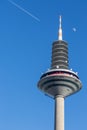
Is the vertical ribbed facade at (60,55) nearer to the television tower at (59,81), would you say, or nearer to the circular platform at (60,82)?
the television tower at (59,81)

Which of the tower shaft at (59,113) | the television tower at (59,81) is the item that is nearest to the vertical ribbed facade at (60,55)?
the television tower at (59,81)

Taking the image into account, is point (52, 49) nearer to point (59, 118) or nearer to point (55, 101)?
point (55, 101)

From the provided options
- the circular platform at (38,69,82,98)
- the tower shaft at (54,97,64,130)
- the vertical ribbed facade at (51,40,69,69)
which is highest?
the vertical ribbed facade at (51,40,69,69)

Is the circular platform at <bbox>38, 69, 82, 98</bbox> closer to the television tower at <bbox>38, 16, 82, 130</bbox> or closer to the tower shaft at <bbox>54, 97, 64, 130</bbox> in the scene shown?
the television tower at <bbox>38, 16, 82, 130</bbox>

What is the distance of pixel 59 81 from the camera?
178 meters

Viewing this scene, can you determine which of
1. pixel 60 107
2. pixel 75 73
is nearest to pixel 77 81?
pixel 75 73

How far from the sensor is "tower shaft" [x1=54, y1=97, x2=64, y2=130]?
17088 centimetres

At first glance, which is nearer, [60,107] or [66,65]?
[60,107]

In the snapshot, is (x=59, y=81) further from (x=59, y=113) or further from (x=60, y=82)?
(x=59, y=113)

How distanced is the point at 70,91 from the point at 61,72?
527 inches

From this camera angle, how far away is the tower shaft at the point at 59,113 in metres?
171

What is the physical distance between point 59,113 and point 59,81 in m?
17.5

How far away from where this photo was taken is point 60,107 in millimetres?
176750

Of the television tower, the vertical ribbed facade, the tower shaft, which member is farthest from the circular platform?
the vertical ribbed facade
